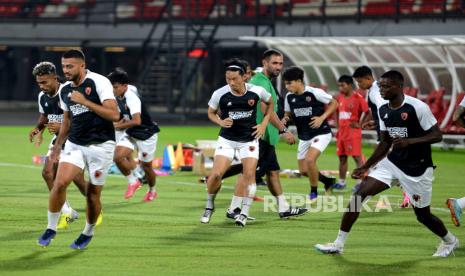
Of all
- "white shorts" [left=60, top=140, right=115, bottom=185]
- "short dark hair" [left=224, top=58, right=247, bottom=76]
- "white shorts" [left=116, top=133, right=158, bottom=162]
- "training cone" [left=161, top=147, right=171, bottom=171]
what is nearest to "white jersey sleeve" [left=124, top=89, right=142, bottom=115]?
"white shorts" [left=116, top=133, right=158, bottom=162]

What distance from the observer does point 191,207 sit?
1755 cm

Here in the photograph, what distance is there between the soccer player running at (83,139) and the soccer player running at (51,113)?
4.78 ft

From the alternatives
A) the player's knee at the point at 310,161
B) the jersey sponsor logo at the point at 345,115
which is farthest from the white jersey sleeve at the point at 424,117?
the jersey sponsor logo at the point at 345,115

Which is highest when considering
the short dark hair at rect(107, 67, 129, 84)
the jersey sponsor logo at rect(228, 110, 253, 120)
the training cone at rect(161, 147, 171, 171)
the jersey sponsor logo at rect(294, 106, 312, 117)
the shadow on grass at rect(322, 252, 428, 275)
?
the jersey sponsor logo at rect(228, 110, 253, 120)

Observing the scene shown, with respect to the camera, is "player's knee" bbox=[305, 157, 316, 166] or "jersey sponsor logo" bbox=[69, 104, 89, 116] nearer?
"jersey sponsor logo" bbox=[69, 104, 89, 116]

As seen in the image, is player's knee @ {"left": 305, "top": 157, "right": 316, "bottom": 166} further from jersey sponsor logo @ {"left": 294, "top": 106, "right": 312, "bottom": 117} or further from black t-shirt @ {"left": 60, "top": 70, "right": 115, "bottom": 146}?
black t-shirt @ {"left": 60, "top": 70, "right": 115, "bottom": 146}

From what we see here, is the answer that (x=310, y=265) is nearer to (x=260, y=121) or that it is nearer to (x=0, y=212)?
(x=260, y=121)

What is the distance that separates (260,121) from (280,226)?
1.86m

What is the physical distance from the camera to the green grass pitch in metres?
11.6

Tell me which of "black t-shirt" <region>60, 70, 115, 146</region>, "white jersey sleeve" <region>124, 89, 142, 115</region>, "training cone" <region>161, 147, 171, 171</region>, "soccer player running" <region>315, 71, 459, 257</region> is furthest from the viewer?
"training cone" <region>161, 147, 171, 171</region>

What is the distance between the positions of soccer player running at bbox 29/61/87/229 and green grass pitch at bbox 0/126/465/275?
0.23 meters

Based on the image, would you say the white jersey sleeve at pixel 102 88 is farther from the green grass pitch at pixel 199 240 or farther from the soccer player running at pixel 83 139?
the green grass pitch at pixel 199 240

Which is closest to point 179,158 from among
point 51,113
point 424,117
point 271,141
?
point 271,141

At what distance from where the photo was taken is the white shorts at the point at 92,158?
12.6 m
